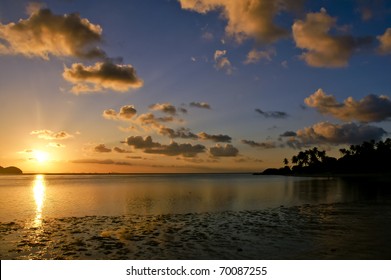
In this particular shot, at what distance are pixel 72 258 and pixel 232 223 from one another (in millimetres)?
15290

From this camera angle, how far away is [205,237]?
23.3m

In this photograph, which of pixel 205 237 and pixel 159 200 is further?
pixel 159 200

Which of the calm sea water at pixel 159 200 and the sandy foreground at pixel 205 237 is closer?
the sandy foreground at pixel 205 237

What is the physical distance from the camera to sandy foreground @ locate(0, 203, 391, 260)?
1880cm

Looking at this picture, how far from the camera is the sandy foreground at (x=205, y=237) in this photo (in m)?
18.8

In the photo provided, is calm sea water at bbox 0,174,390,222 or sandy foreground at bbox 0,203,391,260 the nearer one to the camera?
sandy foreground at bbox 0,203,391,260

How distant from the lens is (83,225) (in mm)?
29562

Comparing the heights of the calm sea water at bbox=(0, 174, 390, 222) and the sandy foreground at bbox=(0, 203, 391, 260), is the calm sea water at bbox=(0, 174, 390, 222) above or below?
below

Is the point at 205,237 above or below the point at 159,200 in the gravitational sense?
above

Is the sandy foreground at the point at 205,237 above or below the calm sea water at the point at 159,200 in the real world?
above
